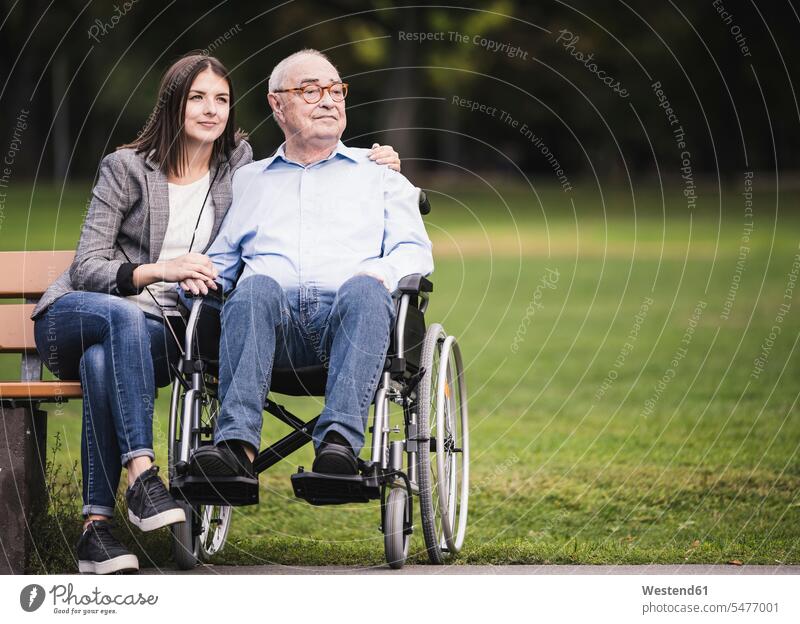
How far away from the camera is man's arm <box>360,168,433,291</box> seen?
15.4ft

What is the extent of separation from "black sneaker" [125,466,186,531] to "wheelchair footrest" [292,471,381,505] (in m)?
0.43

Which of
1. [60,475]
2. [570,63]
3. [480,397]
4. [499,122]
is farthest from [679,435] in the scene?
[499,122]

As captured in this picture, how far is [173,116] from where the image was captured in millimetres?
4992

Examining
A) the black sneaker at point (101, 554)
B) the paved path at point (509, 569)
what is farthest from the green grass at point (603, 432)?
the black sneaker at point (101, 554)

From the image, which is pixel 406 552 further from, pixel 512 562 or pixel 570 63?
pixel 570 63

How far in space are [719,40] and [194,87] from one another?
105 feet

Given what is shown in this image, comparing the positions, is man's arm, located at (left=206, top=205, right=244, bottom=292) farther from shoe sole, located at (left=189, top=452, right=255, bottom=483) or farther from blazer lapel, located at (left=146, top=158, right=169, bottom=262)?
shoe sole, located at (left=189, top=452, right=255, bottom=483)

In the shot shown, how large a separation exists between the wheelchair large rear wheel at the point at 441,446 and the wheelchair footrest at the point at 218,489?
0.63m

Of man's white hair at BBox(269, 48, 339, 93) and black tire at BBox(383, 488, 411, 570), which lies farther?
man's white hair at BBox(269, 48, 339, 93)

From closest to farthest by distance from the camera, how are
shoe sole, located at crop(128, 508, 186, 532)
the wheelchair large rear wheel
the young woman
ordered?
shoe sole, located at crop(128, 508, 186, 532) < the young woman < the wheelchair large rear wheel

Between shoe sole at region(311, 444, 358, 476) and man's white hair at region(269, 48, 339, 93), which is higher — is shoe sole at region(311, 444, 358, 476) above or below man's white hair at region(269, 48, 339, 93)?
below

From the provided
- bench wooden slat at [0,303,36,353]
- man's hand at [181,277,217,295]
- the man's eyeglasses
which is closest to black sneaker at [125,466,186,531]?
man's hand at [181,277,217,295]

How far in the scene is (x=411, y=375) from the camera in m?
4.68

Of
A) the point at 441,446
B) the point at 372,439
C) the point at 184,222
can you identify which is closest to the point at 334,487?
the point at 372,439
